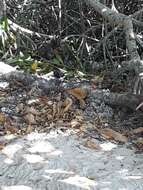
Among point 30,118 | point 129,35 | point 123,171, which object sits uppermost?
point 129,35

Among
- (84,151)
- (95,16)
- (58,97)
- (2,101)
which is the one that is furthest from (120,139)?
(95,16)

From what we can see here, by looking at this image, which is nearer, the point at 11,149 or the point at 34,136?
the point at 11,149

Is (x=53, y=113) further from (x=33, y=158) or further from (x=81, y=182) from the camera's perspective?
(x=81, y=182)

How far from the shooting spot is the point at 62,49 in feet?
17.2

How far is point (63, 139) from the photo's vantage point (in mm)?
3396

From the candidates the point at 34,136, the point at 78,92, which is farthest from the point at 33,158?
the point at 78,92

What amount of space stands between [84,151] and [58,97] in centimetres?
72

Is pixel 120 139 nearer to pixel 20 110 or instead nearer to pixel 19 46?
pixel 20 110

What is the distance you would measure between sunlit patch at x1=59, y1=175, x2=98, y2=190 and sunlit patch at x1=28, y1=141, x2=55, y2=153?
Answer: 375mm

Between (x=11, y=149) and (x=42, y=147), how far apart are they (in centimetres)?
20

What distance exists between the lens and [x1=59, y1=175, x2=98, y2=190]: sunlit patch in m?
2.86

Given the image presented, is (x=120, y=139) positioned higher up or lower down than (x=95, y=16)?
lower down

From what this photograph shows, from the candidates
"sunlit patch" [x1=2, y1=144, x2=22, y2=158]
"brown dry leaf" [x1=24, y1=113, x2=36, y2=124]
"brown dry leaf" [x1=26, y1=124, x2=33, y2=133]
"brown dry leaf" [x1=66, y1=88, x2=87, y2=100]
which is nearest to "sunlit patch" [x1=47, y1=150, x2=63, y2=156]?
"sunlit patch" [x1=2, y1=144, x2=22, y2=158]

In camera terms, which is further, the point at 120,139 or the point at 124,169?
the point at 120,139
